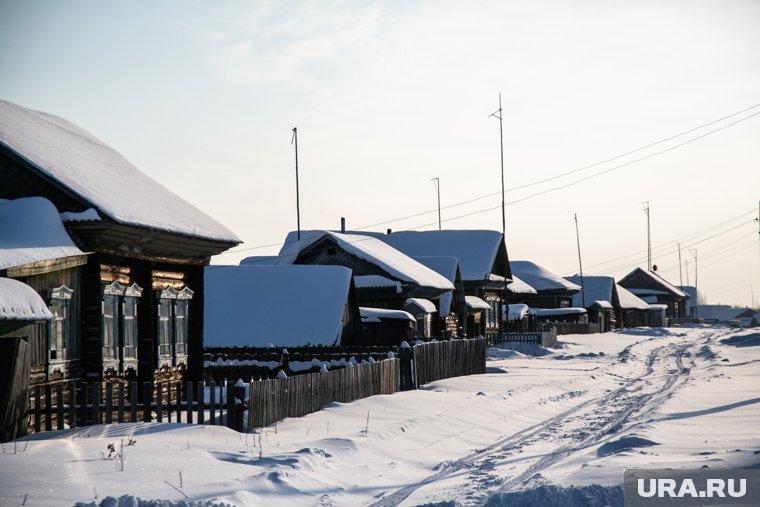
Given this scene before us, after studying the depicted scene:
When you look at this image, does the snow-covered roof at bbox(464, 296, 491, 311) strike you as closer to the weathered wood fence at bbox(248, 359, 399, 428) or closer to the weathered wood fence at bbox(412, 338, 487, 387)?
the weathered wood fence at bbox(412, 338, 487, 387)

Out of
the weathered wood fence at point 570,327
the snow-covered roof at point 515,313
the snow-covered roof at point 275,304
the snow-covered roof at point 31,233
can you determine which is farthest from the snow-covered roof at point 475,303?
the snow-covered roof at point 31,233

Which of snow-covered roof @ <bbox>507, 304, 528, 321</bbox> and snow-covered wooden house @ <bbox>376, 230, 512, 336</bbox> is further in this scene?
snow-covered roof @ <bbox>507, 304, 528, 321</bbox>

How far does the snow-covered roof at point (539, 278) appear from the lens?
84.1 m

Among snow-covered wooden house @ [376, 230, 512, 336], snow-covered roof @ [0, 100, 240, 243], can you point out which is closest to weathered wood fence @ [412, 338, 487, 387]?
snow-covered roof @ [0, 100, 240, 243]

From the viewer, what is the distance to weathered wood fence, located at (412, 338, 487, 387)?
25.9 m

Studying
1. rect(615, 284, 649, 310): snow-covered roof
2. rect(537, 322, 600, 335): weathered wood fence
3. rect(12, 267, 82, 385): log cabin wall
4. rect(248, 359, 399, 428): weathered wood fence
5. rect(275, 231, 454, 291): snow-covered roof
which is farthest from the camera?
rect(615, 284, 649, 310): snow-covered roof

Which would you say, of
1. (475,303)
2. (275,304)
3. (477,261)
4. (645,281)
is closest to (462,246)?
(477,261)

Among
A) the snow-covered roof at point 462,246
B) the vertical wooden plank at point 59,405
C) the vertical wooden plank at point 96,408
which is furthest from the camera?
the snow-covered roof at point 462,246

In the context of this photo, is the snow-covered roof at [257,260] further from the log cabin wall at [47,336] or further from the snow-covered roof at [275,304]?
the log cabin wall at [47,336]

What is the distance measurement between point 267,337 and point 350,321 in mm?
3375

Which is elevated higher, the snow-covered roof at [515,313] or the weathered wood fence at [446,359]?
the snow-covered roof at [515,313]

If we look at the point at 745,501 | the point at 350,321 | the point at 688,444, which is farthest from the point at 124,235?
the point at 350,321

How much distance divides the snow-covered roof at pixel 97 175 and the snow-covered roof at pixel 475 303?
30427 millimetres

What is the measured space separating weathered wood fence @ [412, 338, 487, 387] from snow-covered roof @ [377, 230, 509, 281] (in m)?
24.7
